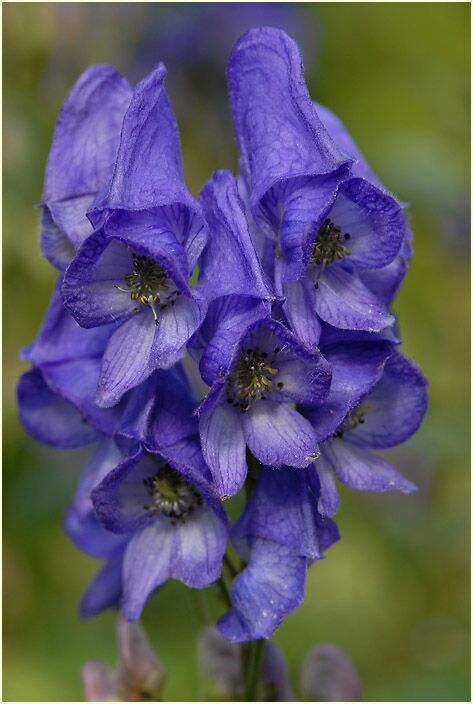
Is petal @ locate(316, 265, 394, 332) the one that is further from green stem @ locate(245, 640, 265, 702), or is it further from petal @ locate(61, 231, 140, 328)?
green stem @ locate(245, 640, 265, 702)

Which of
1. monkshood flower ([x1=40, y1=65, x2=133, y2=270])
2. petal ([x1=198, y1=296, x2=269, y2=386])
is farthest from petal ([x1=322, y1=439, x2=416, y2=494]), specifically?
monkshood flower ([x1=40, y1=65, x2=133, y2=270])

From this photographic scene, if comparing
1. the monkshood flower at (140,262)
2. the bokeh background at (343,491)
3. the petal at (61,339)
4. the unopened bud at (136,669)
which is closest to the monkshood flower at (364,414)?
the monkshood flower at (140,262)

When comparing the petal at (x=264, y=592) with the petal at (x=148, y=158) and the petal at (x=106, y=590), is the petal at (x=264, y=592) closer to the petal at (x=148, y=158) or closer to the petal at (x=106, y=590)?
the petal at (x=106, y=590)

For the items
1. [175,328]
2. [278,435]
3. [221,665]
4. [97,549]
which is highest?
[175,328]

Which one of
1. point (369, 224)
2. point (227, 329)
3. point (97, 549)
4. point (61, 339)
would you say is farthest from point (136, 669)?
point (369, 224)

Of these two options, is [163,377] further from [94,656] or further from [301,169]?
[94,656]

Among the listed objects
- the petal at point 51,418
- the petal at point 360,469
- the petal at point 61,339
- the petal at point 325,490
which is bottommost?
the petal at point 51,418

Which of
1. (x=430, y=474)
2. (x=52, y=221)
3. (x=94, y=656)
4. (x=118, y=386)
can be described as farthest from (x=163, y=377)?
(x=430, y=474)

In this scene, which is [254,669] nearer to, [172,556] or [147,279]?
[172,556]
